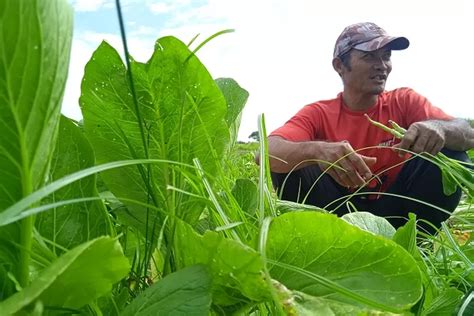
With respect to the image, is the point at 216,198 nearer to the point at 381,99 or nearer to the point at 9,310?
the point at 9,310

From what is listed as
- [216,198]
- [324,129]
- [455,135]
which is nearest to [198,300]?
[216,198]

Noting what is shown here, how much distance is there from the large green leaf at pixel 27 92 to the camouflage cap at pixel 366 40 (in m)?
2.98

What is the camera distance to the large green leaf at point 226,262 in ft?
0.83

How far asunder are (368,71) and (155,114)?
2846 millimetres

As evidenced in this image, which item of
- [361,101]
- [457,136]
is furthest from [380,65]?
[457,136]

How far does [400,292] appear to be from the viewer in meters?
0.28

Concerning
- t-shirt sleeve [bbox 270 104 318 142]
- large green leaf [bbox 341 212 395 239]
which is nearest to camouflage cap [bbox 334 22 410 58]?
t-shirt sleeve [bbox 270 104 318 142]

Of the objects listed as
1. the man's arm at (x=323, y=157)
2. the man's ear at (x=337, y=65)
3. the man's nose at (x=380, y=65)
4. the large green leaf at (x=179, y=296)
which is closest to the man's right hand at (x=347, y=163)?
the man's arm at (x=323, y=157)

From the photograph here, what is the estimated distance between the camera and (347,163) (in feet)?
6.16

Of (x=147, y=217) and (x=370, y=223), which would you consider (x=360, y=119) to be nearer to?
(x=370, y=223)

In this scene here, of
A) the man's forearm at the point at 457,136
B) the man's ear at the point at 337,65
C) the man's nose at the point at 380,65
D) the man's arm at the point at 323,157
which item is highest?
the man's ear at the point at 337,65

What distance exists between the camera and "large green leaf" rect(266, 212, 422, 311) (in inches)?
11.1

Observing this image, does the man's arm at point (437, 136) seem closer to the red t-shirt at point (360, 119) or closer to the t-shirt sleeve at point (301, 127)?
the red t-shirt at point (360, 119)

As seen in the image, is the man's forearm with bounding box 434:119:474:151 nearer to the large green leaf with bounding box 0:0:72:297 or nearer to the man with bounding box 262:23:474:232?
the man with bounding box 262:23:474:232
